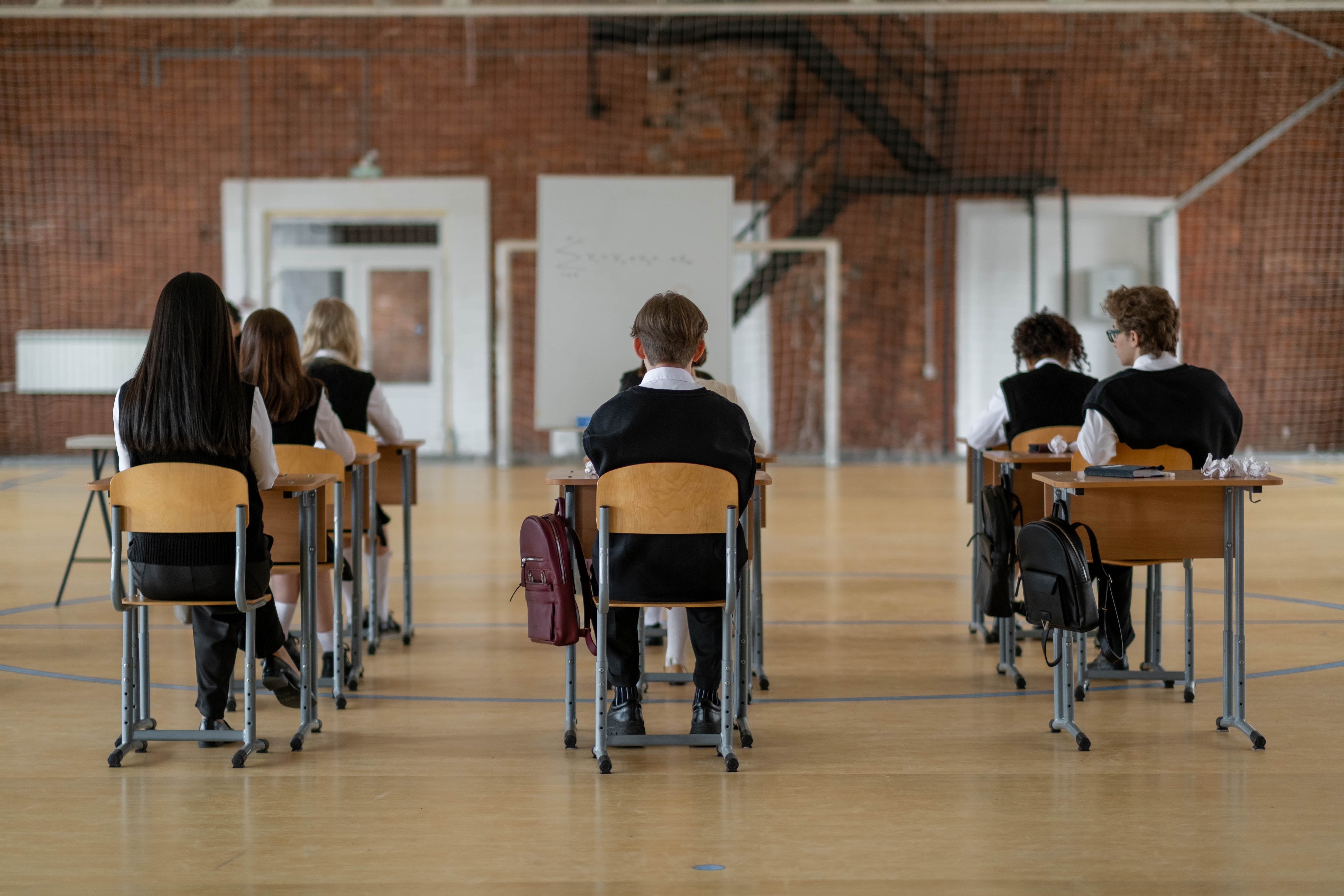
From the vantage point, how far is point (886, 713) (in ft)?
11.9

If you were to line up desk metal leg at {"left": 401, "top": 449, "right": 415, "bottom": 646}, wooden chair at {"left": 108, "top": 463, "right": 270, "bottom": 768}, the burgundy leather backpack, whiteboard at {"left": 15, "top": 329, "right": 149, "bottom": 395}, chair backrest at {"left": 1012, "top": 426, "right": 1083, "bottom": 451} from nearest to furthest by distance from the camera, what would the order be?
wooden chair at {"left": 108, "top": 463, "right": 270, "bottom": 768}
the burgundy leather backpack
chair backrest at {"left": 1012, "top": 426, "right": 1083, "bottom": 451}
desk metal leg at {"left": 401, "top": 449, "right": 415, "bottom": 646}
whiteboard at {"left": 15, "top": 329, "right": 149, "bottom": 395}

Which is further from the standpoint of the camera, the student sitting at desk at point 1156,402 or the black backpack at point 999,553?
the black backpack at point 999,553

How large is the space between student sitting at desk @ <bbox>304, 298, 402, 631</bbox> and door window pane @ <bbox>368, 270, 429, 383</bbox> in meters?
Result: 7.63

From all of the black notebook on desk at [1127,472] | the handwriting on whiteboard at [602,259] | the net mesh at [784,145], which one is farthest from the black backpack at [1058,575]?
the net mesh at [784,145]

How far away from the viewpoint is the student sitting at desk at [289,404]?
3719mm

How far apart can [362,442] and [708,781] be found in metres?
1.98

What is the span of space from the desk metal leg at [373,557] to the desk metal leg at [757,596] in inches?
52.9

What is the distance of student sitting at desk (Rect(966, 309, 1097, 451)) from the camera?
14.5 feet

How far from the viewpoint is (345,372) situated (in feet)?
14.5

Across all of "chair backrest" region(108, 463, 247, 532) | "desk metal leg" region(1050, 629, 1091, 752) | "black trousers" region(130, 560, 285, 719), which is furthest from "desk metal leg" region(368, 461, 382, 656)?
"desk metal leg" region(1050, 629, 1091, 752)

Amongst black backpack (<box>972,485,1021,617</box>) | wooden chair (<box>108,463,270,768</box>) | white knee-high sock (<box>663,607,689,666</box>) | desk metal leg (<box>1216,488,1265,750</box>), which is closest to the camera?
wooden chair (<box>108,463,270,768</box>)

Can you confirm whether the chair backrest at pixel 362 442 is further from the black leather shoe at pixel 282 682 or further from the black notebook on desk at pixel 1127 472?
the black notebook on desk at pixel 1127 472

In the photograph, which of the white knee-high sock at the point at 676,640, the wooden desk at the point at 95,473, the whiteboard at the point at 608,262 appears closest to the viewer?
the white knee-high sock at the point at 676,640

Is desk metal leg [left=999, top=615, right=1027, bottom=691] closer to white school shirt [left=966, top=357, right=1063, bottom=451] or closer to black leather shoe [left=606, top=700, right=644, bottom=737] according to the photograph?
white school shirt [left=966, top=357, right=1063, bottom=451]
